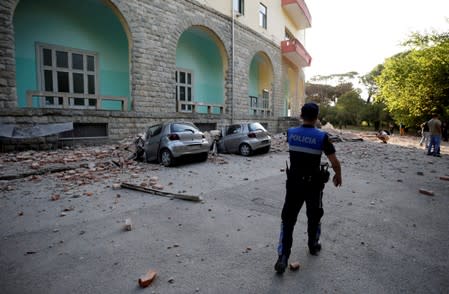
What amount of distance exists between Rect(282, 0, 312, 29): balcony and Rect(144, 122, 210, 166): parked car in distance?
21.9 meters

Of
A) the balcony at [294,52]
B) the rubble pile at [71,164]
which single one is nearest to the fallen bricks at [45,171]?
the rubble pile at [71,164]

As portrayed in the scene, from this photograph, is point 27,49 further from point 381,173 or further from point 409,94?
point 409,94

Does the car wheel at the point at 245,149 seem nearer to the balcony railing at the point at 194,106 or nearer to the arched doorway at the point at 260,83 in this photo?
the balcony railing at the point at 194,106

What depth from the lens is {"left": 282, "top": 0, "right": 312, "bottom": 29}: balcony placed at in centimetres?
2472

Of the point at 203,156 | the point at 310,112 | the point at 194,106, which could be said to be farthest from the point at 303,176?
the point at 194,106

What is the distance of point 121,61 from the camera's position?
13.8 meters

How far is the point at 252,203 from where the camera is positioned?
494 cm

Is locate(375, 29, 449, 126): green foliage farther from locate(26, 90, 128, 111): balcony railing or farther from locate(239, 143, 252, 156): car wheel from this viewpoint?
locate(26, 90, 128, 111): balcony railing

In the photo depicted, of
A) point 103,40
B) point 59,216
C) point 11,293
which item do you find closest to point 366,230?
point 11,293

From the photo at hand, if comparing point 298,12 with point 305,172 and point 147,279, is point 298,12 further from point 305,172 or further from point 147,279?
point 147,279

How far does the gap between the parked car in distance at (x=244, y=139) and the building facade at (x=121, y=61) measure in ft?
12.9

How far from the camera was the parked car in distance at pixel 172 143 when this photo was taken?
8.35m

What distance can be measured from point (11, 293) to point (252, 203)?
362 cm

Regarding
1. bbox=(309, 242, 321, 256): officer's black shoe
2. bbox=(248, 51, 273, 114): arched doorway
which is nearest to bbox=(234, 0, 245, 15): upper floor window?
bbox=(248, 51, 273, 114): arched doorway
